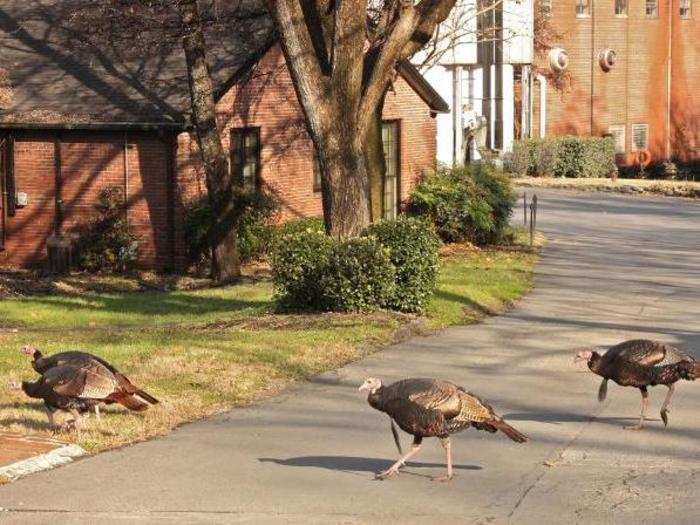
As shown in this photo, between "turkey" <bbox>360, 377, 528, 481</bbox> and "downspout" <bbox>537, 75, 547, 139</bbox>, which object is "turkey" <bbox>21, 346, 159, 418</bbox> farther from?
"downspout" <bbox>537, 75, 547, 139</bbox>

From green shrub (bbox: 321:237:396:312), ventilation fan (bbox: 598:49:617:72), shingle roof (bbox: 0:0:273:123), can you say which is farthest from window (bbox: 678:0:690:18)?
green shrub (bbox: 321:237:396:312)

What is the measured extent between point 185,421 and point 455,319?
7597 mm

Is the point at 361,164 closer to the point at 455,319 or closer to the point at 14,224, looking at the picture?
the point at 455,319

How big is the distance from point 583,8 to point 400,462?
48.2 metres

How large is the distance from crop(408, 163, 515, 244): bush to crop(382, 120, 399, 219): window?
149cm

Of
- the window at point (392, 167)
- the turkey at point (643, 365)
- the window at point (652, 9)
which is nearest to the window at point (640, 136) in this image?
the window at point (652, 9)

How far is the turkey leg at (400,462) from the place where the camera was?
955 cm

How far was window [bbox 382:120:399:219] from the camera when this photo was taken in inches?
1328

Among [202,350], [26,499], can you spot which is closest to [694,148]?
[202,350]

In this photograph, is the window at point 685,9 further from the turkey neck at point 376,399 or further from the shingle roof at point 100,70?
the turkey neck at point 376,399

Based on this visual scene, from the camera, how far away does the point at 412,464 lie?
10305 mm

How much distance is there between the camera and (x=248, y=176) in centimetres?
2945

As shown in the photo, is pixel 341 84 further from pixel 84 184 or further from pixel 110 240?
pixel 84 184

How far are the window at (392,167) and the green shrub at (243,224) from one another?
17.9 ft
